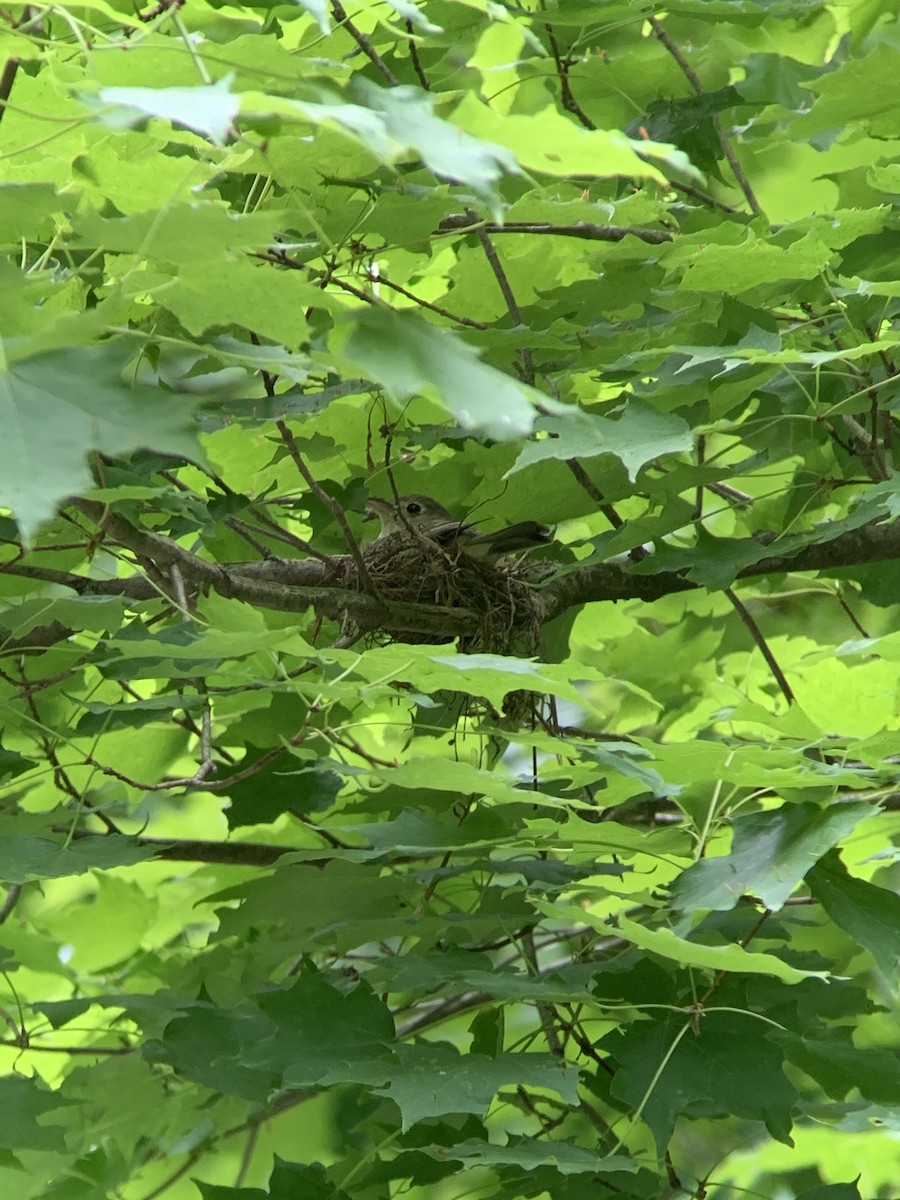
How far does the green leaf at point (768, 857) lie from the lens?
185 cm

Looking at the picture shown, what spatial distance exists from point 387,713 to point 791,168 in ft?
6.07

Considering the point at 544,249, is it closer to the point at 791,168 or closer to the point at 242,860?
the point at 791,168

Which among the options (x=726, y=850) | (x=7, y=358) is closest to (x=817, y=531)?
(x=726, y=850)

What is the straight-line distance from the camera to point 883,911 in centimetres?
210

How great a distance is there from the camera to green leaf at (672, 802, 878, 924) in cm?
185

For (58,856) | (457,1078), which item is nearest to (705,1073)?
(457,1078)

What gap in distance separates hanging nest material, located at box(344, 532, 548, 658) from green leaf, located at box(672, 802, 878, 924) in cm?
127

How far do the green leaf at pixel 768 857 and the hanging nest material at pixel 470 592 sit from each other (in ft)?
4.15

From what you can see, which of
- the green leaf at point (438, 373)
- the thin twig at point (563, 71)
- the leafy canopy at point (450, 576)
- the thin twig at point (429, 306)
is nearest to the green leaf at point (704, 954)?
the leafy canopy at point (450, 576)

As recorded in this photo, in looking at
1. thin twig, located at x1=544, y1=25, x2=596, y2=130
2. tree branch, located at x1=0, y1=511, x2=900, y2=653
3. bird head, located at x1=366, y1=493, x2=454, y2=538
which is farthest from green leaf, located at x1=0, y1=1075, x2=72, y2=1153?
thin twig, located at x1=544, y1=25, x2=596, y2=130

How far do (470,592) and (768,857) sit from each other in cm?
151

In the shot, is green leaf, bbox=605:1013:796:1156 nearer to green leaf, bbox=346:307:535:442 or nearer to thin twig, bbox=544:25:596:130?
green leaf, bbox=346:307:535:442

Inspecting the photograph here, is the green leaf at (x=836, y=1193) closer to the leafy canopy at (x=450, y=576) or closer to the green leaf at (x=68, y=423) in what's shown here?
the leafy canopy at (x=450, y=576)

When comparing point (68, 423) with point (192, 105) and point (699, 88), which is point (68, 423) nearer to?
point (192, 105)
